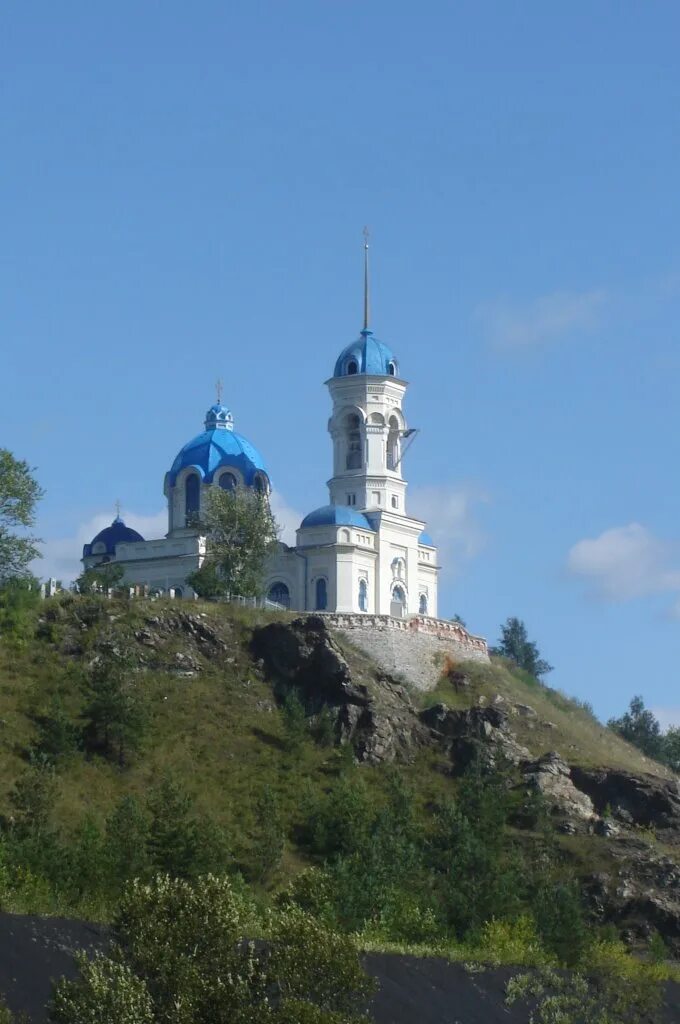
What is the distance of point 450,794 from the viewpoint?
82.7 m

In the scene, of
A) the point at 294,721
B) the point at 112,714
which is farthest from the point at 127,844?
the point at 294,721

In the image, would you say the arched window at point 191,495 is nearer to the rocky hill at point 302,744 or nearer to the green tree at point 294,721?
the rocky hill at point 302,744

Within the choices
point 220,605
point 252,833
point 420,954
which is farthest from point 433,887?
point 220,605

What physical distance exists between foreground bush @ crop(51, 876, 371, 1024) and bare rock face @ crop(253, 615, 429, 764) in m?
36.3

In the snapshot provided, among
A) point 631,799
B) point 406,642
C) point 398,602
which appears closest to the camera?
point 631,799

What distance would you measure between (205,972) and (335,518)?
4787 centimetres

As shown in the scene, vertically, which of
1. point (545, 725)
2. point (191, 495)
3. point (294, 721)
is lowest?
point (294, 721)

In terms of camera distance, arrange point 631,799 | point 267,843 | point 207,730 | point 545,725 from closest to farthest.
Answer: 1. point 267,843
2. point 207,730
3. point 631,799
4. point 545,725

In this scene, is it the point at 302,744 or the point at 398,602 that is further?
the point at 398,602

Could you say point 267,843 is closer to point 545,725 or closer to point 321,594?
point 545,725

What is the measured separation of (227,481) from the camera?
9625cm

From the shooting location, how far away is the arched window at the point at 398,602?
93750 mm

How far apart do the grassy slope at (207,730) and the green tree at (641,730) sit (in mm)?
18878

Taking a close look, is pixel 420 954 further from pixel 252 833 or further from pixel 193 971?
pixel 193 971
